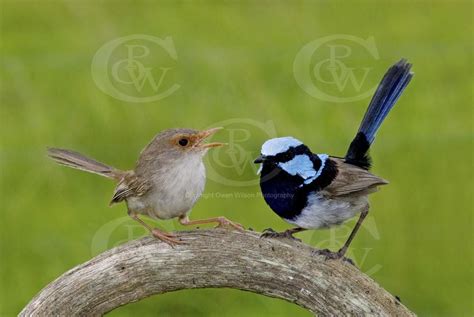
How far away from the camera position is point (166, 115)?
270 inches

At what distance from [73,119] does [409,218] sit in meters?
2.28

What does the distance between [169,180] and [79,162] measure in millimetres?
510

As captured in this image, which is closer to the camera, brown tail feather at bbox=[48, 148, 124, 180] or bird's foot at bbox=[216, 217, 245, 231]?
bird's foot at bbox=[216, 217, 245, 231]

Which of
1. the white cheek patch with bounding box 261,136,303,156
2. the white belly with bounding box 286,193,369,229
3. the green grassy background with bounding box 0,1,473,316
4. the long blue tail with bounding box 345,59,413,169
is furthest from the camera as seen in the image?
the green grassy background with bounding box 0,1,473,316

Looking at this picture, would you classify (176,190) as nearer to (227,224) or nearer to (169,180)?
(169,180)

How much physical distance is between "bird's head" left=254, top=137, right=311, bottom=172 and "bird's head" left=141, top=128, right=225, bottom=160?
23 centimetres

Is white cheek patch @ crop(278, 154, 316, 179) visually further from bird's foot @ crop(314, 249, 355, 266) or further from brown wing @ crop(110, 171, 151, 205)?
brown wing @ crop(110, 171, 151, 205)

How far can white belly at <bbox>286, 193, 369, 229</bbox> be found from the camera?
157 inches

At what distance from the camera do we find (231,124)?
642 cm

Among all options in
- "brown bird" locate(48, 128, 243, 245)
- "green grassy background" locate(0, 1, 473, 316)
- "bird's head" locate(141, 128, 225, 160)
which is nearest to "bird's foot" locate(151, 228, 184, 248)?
"brown bird" locate(48, 128, 243, 245)

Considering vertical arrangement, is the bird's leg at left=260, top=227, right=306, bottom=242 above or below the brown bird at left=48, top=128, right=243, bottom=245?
below

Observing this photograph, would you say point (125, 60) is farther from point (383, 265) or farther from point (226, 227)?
point (226, 227)

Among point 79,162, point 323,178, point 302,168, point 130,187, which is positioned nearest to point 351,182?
point 323,178

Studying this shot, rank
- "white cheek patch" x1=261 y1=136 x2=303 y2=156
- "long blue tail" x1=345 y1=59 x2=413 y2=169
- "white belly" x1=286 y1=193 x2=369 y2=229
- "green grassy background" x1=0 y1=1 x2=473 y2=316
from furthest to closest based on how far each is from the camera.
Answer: "green grassy background" x1=0 y1=1 x2=473 y2=316
"long blue tail" x1=345 y1=59 x2=413 y2=169
"white belly" x1=286 y1=193 x2=369 y2=229
"white cheek patch" x1=261 y1=136 x2=303 y2=156
